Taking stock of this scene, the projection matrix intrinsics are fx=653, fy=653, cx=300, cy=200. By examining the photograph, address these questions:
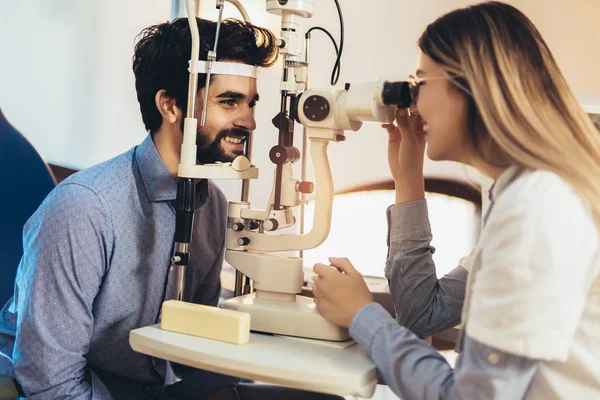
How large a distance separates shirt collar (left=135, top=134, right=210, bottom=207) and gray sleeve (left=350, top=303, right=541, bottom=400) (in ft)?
1.97

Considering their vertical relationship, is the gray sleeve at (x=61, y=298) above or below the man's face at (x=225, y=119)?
below

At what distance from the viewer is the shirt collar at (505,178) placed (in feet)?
3.29

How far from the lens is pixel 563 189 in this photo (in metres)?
0.92

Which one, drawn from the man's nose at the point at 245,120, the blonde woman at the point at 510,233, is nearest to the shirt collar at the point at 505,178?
the blonde woman at the point at 510,233

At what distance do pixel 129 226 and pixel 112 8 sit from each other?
4.63ft

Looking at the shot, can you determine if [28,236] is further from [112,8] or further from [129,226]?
[112,8]

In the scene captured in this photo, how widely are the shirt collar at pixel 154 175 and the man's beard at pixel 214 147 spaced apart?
94 mm

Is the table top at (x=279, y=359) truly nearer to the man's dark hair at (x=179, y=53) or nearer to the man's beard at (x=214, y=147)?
the man's beard at (x=214, y=147)

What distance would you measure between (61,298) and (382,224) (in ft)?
4.37

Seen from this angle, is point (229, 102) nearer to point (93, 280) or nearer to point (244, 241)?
point (244, 241)

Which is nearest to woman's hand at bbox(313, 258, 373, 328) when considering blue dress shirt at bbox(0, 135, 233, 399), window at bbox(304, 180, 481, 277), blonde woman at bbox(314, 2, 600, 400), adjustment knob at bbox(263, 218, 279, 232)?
blonde woman at bbox(314, 2, 600, 400)

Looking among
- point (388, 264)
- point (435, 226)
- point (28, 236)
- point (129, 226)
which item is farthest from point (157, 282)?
point (435, 226)

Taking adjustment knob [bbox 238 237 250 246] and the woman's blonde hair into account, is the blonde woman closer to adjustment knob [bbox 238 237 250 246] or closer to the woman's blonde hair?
the woman's blonde hair

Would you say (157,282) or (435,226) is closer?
(157,282)
